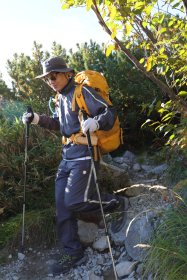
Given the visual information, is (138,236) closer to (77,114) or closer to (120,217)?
(120,217)

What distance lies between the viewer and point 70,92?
5.20 metres

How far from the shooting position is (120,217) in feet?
18.1

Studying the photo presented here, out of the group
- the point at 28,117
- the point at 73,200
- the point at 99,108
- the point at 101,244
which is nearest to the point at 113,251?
the point at 101,244

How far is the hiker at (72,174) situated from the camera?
4.99m

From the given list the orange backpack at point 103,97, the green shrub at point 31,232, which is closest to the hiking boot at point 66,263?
the green shrub at point 31,232

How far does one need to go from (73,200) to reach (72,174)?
310 millimetres

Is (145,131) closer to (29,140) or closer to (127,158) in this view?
(127,158)

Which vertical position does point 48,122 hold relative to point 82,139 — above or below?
above

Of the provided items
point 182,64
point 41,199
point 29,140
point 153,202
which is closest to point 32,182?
point 41,199

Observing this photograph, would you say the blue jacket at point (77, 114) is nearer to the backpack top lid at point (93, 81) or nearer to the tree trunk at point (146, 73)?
the backpack top lid at point (93, 81)

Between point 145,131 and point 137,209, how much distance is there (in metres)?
2.73

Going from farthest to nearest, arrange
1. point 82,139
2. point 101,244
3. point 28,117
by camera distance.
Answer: point 28,117, point 101,244, point 82,139

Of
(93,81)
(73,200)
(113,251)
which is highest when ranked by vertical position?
(93,81)

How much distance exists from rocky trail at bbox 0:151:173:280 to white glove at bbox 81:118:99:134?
2.47ft
